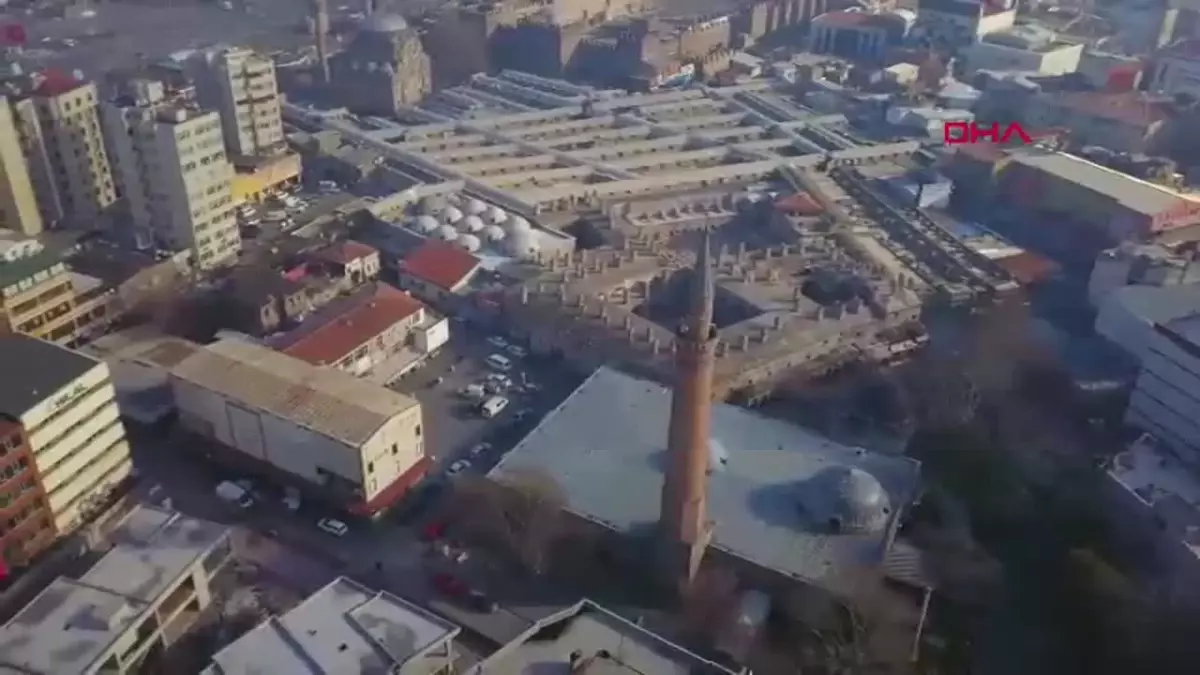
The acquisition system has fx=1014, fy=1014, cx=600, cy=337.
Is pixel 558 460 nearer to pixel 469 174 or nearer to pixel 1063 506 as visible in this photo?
pixel 1063 506

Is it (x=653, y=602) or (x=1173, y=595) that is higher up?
(x=1173, y=595)

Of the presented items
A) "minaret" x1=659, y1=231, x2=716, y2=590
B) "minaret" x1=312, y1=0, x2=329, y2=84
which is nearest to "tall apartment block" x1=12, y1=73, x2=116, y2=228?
"minaret" x1=312, y1=0, x2=329, y2=84

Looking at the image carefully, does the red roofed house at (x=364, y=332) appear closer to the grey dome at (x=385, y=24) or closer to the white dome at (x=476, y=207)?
the white dome at (x=476, y=207)

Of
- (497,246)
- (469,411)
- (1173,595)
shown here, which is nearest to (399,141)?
(497,246)

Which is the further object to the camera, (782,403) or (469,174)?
(469,174)

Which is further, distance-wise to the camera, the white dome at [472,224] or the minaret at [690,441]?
the white dome at [472,224]

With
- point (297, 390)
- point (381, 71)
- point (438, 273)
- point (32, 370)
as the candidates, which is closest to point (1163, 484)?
point (297, 390)

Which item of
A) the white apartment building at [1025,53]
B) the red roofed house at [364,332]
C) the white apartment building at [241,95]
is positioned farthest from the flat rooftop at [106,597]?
the white apartment building at [1025,53]
